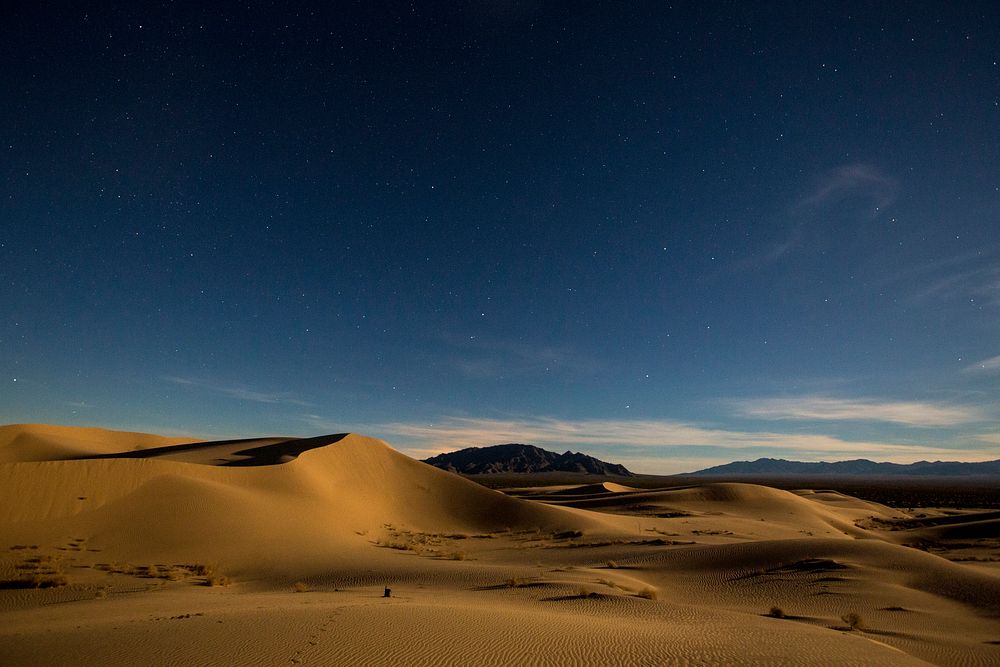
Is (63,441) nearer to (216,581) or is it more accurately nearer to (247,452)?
(247,452)

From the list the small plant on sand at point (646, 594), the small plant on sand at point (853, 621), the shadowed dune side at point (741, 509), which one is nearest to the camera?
the small plant on sand at point (853, 621)

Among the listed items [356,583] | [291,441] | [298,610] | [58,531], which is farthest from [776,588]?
[291,441]

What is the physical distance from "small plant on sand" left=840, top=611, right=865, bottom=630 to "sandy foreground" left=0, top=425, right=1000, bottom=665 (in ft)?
0.23

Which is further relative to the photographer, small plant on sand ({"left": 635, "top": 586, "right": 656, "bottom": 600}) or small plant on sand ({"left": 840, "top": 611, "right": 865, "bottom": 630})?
small plant on sand ({"left": 635, "top": 586, "right": 656, "bottom": 600})

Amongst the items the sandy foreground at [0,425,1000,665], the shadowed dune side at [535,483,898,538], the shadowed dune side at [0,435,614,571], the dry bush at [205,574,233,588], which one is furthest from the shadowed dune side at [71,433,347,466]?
the shadowed dune side at [535,483,898,538]

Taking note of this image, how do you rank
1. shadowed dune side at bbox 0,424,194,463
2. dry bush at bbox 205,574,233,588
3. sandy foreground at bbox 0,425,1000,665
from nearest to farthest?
sandy foreground at bbox 0,425,1000,665 → dry bush at bbox 205,574,233,588 → shadowed dune side at bbox 0,424,194,463

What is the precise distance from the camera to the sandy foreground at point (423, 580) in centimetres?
811

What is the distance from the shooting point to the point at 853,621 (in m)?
11.9

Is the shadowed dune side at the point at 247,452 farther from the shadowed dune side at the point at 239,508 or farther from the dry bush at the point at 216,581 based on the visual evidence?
the dry bush at the point at 216,581

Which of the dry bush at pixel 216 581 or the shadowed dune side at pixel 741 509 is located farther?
the shadowed dune side at pixel 741 509

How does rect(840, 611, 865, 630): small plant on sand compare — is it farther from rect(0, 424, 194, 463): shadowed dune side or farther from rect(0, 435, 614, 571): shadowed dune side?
rect(0, 424, 194, 463): shadowed dune side

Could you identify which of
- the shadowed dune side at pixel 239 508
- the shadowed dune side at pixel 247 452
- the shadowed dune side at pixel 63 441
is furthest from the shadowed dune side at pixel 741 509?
the shadowed dune side at pixel 63 441

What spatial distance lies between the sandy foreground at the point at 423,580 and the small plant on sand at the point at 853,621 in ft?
0.23

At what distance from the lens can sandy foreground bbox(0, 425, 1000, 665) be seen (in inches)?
319
